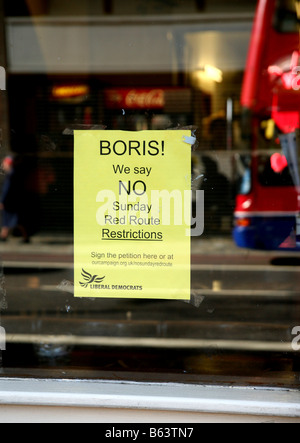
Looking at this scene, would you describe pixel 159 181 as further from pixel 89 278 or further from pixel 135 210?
pixel 89 278

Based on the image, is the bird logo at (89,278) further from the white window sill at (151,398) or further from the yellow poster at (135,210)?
the white window sill at (151,398)

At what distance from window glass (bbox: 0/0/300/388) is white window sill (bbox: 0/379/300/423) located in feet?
0.21

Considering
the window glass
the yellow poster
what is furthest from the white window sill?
the yellow poster

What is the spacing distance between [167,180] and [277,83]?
4.30 m

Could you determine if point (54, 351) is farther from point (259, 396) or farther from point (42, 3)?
point (42, 3)

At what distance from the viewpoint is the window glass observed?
2467mm

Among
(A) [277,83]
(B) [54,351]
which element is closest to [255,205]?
(A) [277,83]

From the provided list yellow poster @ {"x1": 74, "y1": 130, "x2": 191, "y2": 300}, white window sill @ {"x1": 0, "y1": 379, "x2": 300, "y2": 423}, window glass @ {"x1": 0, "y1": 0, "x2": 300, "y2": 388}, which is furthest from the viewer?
window glass @ {"x1": 0, "y1": 0, "x2": 300, "y2": 388}

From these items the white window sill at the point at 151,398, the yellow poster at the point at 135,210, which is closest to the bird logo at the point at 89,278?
the yellow poster at the point at 135,210

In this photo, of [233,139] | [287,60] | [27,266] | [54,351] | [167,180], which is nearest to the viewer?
[167,180]

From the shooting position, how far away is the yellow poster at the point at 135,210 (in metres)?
Answer: 2.31

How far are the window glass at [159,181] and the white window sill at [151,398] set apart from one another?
65 millimetres

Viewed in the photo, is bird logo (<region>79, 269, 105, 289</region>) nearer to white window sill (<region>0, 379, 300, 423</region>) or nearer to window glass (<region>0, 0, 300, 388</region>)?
window glass (<region>0, 0, 300, 388</region>)
